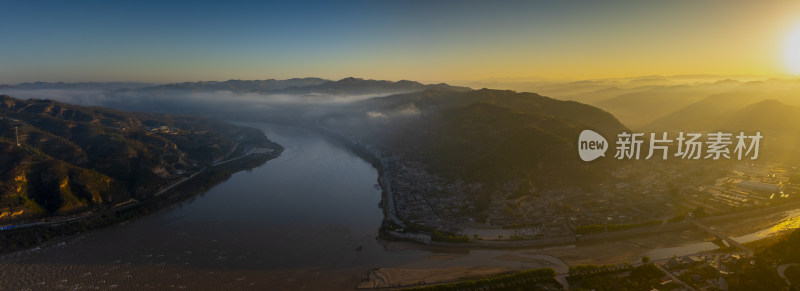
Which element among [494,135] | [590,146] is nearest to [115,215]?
[494,135]

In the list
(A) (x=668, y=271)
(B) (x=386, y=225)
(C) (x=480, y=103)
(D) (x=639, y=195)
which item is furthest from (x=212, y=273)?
(C) (x=480, y=103)

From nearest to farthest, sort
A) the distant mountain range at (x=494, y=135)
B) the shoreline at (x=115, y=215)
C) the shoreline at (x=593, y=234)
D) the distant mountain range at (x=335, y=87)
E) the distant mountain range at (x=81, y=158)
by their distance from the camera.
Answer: the shoreline at (x=593, y=234)
the shoreline at (x=115, y=215)
the distant mountain range at (x=81, y=158)
the distant mountain range at (x=494, y=135)
the distant mountain range at (x=335, y=87)

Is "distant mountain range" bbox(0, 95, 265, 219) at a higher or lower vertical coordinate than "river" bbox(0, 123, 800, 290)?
higher

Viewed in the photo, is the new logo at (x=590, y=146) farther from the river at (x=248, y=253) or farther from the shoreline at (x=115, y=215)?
the shoreline at (x=115, y=215)

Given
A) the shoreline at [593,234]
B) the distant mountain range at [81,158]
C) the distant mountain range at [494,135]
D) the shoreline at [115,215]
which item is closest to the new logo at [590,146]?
the distant mountain range at [494,135]

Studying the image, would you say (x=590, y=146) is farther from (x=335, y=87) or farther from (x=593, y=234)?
(x=335, y=87)

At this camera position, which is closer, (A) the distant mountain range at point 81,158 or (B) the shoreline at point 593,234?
(B) the shoreline at point 593,234

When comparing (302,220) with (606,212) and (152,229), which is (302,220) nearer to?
(152,229)

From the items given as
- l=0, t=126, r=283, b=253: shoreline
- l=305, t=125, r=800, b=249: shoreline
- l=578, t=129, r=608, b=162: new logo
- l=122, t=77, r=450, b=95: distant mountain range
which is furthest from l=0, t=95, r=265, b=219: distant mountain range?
l=122, t=77, r=450, b=95: distant mountain range

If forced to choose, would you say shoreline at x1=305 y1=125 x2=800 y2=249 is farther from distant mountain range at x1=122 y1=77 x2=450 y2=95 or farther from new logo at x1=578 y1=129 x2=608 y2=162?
distant mountain range at x1=122 y1=77 x2=450 y2=95
